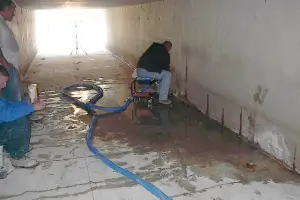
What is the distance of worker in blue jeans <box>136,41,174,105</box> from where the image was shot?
5.32 m

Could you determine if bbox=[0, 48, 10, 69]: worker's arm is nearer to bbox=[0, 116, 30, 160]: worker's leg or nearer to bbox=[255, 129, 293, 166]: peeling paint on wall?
bbox=[0, 116, 30, 160]: worker's leg

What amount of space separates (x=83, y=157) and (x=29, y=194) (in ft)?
2.60

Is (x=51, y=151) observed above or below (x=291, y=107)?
below

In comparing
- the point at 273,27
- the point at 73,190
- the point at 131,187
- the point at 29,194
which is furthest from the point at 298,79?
the point at 29,194

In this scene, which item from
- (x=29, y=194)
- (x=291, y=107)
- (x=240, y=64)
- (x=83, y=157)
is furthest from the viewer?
(x=240, y=64)

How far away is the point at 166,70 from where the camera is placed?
18.0 ft

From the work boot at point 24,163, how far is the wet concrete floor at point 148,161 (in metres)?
0.08

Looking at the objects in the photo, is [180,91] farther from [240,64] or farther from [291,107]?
[291,107]

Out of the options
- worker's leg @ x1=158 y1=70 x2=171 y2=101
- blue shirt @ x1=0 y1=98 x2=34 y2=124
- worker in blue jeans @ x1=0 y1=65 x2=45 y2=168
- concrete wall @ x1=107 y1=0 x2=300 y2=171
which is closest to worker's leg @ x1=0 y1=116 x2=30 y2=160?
worker in blue jeans @ x1=0 y1=65 x2=45 y2=168

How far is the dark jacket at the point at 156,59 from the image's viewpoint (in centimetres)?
531

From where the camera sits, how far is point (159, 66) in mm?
5395

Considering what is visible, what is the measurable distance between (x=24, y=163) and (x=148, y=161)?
1249 mm

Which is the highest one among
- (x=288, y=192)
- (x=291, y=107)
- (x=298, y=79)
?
(x=298, y=79)

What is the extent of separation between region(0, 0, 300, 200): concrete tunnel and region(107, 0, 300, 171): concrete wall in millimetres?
12
